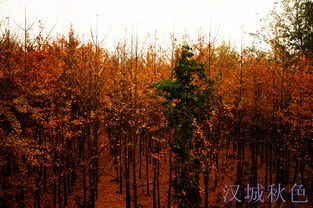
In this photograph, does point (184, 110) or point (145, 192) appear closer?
point (184, 110)

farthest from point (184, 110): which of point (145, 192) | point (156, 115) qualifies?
point (145, 192)

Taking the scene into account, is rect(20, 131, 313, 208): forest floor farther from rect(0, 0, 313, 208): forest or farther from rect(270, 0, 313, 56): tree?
rect(270, 0, 313, 56): tree

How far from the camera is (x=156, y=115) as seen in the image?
17.1 metres

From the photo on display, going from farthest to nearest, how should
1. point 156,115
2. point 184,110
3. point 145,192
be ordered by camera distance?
point 145,192 < point 156,115 < point 184,110

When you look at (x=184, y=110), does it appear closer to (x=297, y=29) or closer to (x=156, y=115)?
(x=156, y=115)

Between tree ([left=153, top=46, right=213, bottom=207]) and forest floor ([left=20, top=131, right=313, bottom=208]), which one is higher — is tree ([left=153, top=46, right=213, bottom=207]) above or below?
above

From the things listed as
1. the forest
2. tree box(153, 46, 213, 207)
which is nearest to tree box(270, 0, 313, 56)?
the forest

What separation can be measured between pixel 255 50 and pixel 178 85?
15724 mm

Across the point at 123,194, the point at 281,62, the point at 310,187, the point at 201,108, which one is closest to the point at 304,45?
the point at 281,62

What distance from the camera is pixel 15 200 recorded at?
17375 mm

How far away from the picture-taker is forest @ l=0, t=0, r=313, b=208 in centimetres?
1163

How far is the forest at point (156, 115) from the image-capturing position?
11.6m

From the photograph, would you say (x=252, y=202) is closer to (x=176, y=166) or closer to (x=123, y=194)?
(x=176, y=166)

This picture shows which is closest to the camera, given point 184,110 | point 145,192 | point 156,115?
point 184,110
